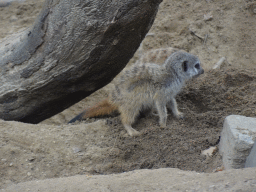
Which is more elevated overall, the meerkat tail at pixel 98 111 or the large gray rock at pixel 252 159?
the large gray rock at pixel 252 159

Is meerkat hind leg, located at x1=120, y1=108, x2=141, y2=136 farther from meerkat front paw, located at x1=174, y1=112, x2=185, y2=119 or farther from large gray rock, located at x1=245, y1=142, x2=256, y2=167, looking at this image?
large gray rock, located at x1=245, y1=142, x2=256, y2=167

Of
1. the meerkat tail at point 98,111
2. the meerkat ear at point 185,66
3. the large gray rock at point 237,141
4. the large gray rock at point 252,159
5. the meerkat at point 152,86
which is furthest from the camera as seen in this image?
the meerkat tail at point 98,111

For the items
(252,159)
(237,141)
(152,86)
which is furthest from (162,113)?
Result: (252,159)

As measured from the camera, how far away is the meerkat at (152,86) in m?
2.90

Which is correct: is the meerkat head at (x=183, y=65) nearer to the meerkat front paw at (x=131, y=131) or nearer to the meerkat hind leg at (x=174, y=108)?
the meerkat hind leg at (x=174, y=108)

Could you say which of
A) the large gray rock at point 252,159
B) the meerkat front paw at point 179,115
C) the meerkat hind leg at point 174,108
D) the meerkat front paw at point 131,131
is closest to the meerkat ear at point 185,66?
the meerkat hind leg at point 174,108

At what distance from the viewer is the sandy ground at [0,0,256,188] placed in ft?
6.86

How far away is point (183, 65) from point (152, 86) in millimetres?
429

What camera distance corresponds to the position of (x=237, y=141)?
1.70m

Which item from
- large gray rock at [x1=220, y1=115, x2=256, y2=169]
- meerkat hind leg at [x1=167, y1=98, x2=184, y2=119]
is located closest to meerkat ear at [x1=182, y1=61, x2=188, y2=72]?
meerkat hind leg at [x1=167, y1=98, x2=184, y2=119]

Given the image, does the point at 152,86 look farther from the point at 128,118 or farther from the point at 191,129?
the point at 191,129

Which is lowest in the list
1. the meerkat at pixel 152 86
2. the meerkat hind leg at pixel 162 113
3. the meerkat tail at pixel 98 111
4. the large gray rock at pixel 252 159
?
the meerkat hind leg at pixel 162 113

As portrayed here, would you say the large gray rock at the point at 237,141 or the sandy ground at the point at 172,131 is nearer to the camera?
the large gray rock at the point at 237,141

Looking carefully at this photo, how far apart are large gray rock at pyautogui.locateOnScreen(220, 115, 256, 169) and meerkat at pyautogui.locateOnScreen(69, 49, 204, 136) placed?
3.38 feet
